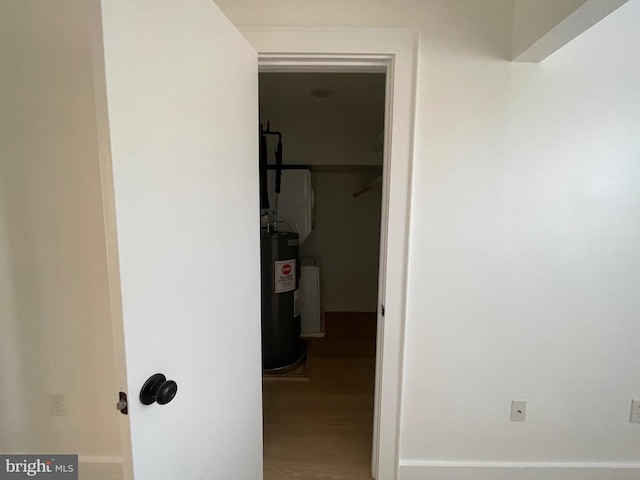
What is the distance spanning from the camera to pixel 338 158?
3051 mm

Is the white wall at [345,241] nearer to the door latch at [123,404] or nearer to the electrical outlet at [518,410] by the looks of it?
the electrical outlet at [518,410]

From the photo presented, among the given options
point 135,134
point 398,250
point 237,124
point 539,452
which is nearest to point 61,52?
point 237,124

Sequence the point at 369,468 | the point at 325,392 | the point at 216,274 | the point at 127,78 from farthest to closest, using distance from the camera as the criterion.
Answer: the point at 325,392, the point at 369,468, the point at 216,274, the point at 127,78

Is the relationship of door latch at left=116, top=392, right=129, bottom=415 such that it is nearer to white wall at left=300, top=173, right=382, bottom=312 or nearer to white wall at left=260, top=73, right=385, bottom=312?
white wall at left=260, top=73, right=385, bottom=312

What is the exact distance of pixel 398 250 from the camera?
1199mm

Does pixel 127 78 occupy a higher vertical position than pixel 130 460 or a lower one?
higher

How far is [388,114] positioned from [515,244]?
779mm

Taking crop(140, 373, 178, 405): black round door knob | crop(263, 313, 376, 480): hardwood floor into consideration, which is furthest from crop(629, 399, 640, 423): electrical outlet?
crop(140, 373, 178, 405): black round door knob

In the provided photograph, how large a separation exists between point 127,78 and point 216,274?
0.55m

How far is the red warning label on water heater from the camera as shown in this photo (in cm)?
225

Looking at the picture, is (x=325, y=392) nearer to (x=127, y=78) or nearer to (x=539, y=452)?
(x=539, y=452)

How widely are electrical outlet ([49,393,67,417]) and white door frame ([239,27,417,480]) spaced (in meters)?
1.41
